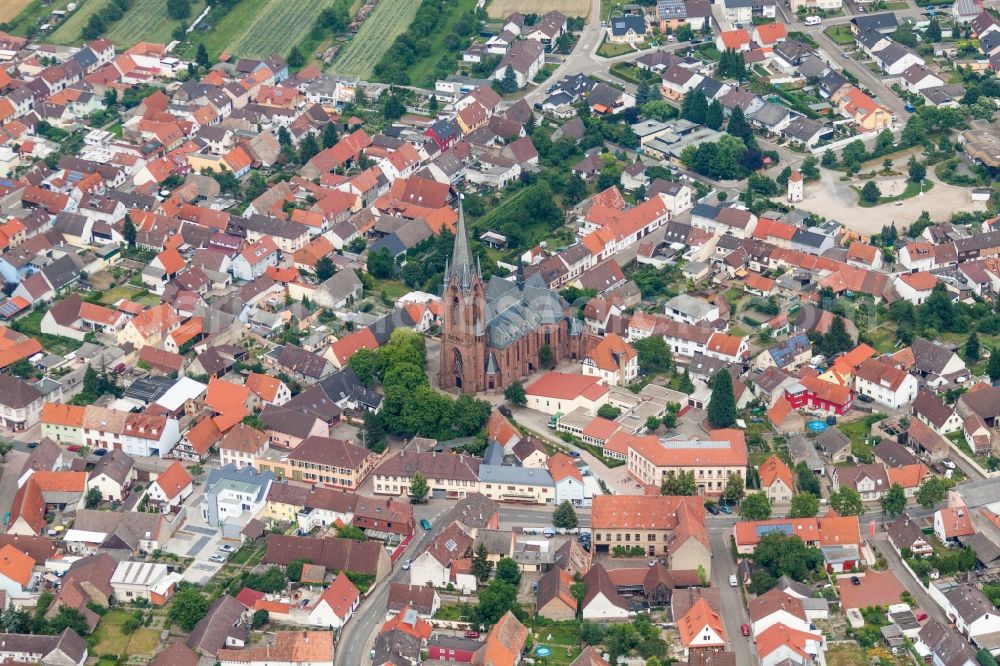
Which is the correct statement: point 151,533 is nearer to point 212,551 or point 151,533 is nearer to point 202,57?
point 212,551

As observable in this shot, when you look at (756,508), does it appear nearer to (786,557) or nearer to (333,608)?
(786,557)

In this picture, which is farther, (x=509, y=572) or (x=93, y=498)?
(x=93, y=498)

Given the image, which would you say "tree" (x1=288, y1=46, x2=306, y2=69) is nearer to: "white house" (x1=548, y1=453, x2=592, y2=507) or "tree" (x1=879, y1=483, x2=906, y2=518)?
"white house" (x1=548, y1=453, x2=592, y2=507)

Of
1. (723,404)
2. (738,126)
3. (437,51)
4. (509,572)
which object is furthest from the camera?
(437,51)

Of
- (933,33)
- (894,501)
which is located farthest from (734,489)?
(933,33)

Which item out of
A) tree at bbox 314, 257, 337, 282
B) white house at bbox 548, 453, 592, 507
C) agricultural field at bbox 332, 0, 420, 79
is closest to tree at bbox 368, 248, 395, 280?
tree at bbox 314, 257, 337, 282

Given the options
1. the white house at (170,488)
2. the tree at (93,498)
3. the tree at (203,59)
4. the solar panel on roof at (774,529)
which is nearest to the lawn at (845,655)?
the solar panel on roof at (774,529)
